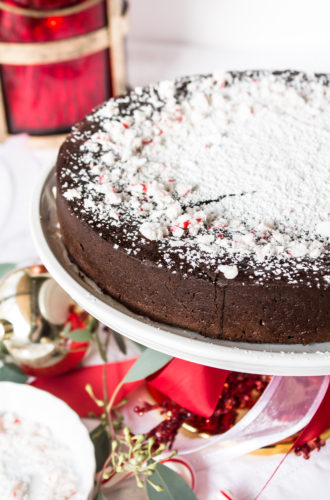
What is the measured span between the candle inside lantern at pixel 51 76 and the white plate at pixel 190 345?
4.08 ft

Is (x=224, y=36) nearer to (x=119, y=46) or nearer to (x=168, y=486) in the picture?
(x=119, y=46)

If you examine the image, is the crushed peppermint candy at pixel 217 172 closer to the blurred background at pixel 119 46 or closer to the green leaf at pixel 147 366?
the green leaf at pixel 147 366

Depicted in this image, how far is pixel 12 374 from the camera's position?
1447mm

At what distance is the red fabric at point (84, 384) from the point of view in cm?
137

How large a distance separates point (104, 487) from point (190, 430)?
0.23m

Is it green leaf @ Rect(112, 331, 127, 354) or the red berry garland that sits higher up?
green leaf @ Rect(112, 331, 127, 354)

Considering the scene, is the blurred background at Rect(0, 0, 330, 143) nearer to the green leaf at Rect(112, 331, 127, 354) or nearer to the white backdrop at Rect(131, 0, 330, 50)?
the white backdrop at Rect(131, 0, 330, 50)

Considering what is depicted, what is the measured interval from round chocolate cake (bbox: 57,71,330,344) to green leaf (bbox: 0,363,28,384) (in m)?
0.37

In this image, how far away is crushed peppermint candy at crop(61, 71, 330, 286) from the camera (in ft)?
3.51

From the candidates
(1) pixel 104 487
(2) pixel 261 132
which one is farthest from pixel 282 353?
(2) pixel 261 132

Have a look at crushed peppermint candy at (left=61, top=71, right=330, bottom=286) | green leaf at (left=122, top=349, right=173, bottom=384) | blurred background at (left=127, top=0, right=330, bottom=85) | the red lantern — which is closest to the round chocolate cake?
crushed peppermint candy at (left=61, top=71, right=330, bottom=286)

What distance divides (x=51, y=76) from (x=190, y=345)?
1.58 metres

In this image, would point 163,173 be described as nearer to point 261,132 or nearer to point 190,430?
point 261,132

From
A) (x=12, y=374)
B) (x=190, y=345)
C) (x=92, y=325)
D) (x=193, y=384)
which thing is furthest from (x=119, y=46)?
(x=190, y=345)
